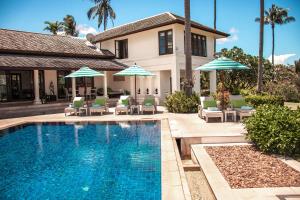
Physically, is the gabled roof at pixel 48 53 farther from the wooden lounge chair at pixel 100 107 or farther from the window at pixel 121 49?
Result: the wooden lounge chair at pixel 100 107

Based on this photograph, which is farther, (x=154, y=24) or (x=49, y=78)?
(x=49, y=78)

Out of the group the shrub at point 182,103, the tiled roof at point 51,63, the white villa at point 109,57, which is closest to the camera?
the shrub at point 182,103

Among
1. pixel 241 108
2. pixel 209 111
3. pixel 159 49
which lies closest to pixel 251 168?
pixel 209 111

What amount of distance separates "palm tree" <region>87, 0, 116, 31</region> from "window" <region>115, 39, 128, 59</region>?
15.1m

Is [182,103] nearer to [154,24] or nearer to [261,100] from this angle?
[261,100]

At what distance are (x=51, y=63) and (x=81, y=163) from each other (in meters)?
15.2

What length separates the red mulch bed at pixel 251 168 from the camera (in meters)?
5.62

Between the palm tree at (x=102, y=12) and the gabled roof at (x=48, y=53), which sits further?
the palm tree at (x=102, y=12)

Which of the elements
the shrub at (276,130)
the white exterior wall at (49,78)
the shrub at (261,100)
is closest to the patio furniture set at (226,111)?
the shrub at (261,100)

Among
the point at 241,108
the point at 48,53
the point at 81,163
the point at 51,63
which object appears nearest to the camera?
the point at 81,163

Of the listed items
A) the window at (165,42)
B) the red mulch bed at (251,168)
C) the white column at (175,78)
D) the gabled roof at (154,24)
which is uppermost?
the gabled roof at (154,24)

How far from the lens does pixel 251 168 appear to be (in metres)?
6.59

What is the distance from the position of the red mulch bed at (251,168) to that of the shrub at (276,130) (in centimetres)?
33

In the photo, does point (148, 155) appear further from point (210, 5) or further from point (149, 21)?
point (210, 5)
